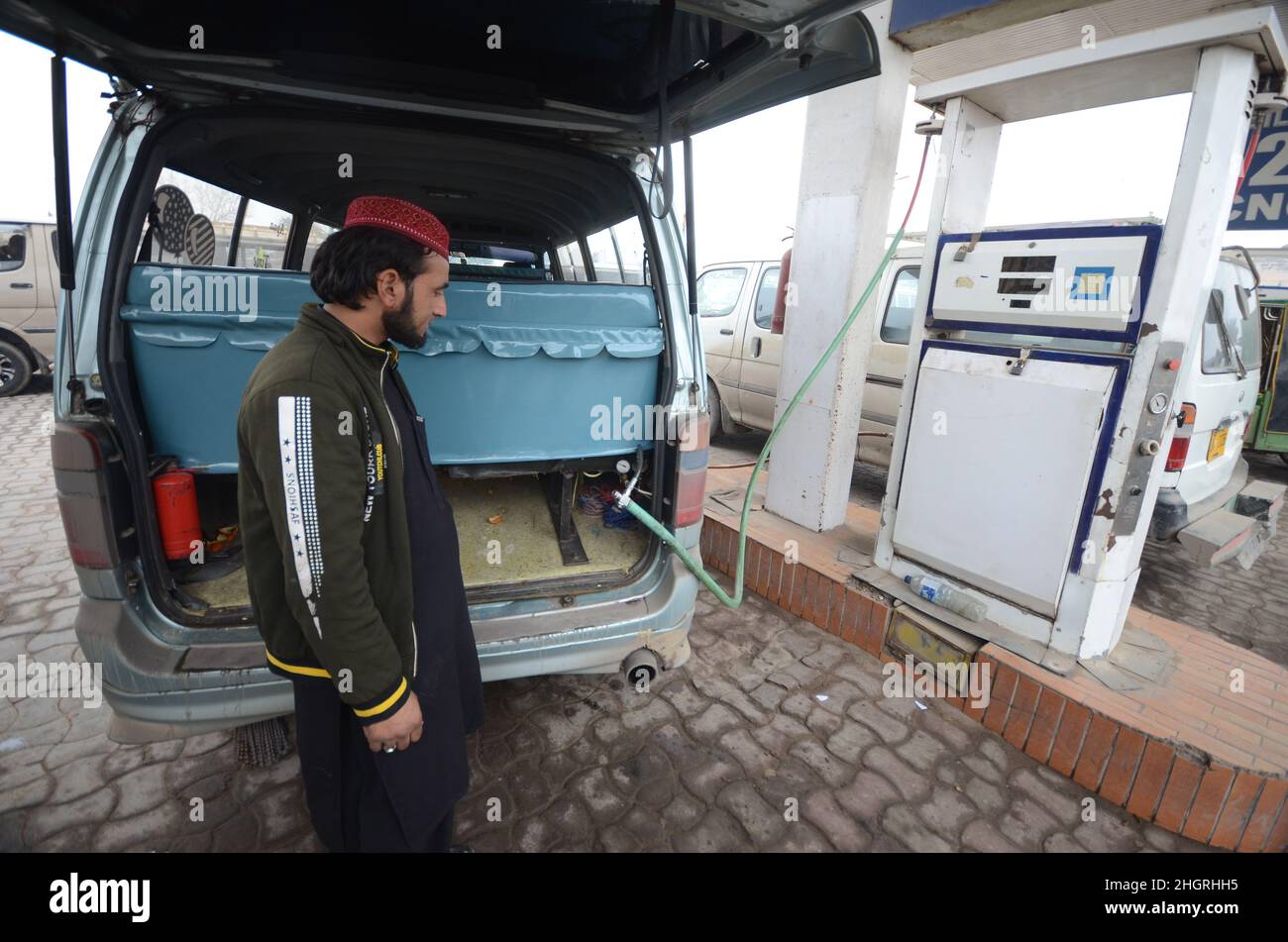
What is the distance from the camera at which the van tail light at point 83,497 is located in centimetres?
163

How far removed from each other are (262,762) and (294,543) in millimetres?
1391

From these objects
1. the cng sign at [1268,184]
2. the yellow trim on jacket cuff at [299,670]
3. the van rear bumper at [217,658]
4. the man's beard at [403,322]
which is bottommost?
the van rear bumper at [217,658]

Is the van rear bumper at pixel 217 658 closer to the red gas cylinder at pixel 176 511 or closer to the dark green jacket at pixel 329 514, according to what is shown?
the red gas cylinder at pixel 176 511

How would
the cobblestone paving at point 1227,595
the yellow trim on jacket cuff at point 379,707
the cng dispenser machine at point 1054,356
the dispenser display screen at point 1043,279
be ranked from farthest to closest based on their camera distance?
the cobblestone paving at point 1227,595
the dispenser display screen at point 1043,279
the cng dispenser machine at point 1054,356
the yellow trim on jacket cuff at point 379,707

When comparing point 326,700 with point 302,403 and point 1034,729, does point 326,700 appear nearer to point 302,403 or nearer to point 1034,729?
point 302,403

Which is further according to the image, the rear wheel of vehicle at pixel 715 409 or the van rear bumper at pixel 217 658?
the rear wheel of vehicle at pixel 715 409

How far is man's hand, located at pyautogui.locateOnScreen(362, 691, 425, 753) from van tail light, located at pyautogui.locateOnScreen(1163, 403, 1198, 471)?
3.61m

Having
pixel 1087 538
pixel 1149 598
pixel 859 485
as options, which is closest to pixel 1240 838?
pixel 1087 538

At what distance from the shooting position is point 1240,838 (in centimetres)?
210

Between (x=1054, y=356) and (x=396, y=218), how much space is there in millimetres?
2470

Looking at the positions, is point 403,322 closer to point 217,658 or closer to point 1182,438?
point 217,658

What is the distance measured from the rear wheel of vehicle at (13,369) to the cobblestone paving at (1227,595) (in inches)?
412

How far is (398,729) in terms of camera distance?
1.39 meters

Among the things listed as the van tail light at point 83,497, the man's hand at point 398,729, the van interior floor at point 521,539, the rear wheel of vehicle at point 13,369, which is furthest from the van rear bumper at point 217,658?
the rear wheel of vehicle at point 13,369
